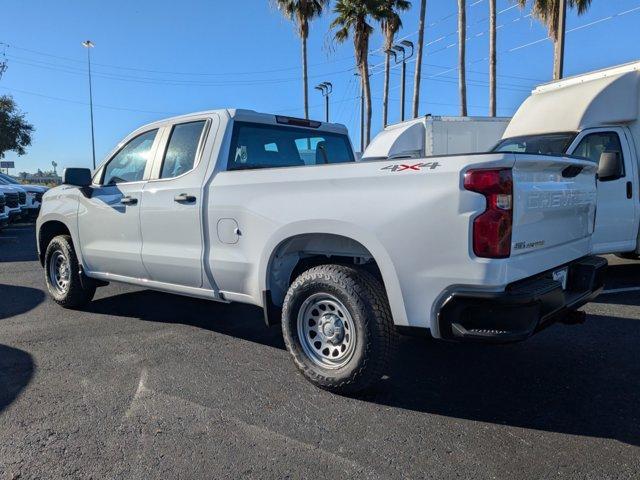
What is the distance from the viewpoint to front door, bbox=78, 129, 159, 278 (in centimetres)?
483

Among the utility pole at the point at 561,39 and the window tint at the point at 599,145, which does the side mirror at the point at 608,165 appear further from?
the utility pole at the point at 561,39

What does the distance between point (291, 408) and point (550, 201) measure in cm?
212

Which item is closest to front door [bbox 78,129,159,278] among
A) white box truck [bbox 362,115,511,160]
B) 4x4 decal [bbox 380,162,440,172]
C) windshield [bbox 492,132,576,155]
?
4x4 decal [bbox 380,162,440,172]

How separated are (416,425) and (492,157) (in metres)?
1.64

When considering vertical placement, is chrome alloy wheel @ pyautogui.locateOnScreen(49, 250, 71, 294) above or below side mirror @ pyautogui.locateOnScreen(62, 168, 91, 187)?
below

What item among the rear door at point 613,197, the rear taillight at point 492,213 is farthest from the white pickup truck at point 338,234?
the rear door at point 613,197

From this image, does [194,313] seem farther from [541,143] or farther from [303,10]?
[303,10]

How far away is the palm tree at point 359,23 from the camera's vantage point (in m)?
25.9

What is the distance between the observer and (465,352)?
14.3ft

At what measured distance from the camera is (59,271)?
6012 mm

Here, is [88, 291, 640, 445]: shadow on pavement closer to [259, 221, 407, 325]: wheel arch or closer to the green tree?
[259, 221, 407, 325]: wheel arch

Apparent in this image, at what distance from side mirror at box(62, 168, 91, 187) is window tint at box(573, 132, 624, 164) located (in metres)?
6.15

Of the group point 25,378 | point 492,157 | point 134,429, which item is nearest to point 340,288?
point 492,157

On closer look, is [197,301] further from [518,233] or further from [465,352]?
[518,233]
